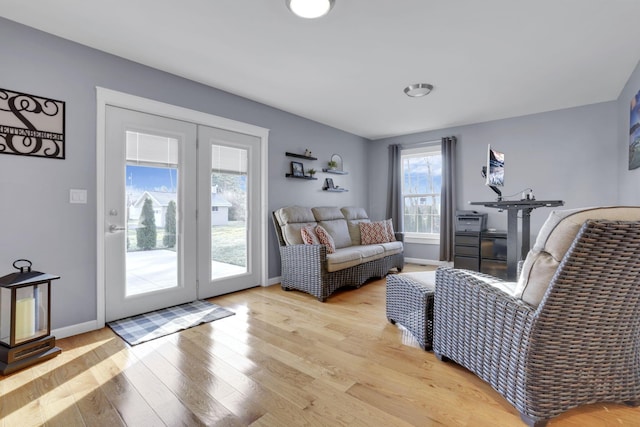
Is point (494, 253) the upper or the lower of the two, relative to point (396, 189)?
lower

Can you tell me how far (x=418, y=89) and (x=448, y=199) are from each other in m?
2.18

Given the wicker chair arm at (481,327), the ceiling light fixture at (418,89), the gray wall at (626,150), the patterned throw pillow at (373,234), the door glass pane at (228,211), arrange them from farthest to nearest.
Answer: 1. the patterned throw pillow at (373,234)
2. the door glass pane at (228,211)
3. the ceiling light fixture at (418,89)
4. the gray wall at (626,150)
5. the wicker chair arm at (481,327)

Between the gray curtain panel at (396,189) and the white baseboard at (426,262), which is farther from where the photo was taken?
the gray curtain panel at (396,189)

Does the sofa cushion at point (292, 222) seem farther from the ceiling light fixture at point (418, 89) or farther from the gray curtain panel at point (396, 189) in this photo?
the gray curtain panel at point (396, 189)

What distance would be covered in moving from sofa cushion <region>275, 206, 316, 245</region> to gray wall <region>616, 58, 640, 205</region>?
339 centimetres

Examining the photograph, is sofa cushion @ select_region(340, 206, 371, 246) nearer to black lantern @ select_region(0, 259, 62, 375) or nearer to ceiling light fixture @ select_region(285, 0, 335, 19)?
ceiling light fixture @ select_region(285, 0, 335, 19)

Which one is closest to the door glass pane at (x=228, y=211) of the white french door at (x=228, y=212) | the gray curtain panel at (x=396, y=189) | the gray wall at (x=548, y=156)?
the white french door at (x=228, y=212)

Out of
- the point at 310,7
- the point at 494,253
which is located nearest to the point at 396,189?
the point at 494,253

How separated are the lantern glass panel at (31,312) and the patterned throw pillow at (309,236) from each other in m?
2.29

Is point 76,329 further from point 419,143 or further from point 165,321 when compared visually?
point 419,143

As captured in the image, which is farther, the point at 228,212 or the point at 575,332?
the point at 228,212

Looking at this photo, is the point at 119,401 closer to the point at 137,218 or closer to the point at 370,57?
the point at 137,218

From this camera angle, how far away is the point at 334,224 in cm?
429

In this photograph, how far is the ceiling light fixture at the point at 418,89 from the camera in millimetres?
3238
